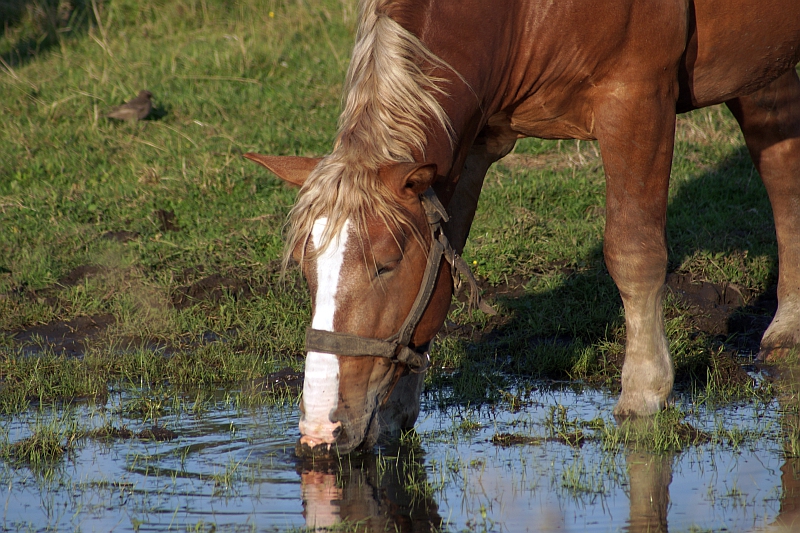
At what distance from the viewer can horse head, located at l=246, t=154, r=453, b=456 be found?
3.15 metres

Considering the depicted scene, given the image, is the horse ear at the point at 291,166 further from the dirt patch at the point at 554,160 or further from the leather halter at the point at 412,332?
the dirt patch at the point at 554,160

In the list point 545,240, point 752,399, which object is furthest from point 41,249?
point 752,399

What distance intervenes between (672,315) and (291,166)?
2.62 m

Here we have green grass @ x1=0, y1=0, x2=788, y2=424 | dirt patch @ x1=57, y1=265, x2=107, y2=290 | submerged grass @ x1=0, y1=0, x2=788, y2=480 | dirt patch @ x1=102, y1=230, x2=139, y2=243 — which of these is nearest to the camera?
submerged grass @ x1=0, y1=0, x2=788, y2=480

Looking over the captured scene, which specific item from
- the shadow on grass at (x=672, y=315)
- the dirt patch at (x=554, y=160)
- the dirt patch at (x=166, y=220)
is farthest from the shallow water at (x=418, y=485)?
the dirt patch at (x=554, y=160)

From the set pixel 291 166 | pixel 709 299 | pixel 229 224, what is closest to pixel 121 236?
pixel 229 224

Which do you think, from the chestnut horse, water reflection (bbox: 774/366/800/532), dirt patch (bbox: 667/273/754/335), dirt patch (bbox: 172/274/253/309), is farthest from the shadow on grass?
dirt patch (bbox: 172/274/253/309)

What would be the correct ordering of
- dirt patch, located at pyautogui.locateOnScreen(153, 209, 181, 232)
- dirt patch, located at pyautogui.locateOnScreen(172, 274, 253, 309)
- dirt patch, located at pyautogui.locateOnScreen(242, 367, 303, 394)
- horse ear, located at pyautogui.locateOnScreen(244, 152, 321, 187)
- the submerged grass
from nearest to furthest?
horse ear, located at pyautogui.locateOnScreen(244, 152, 321, 187) < dirt patch, located at pyautogui.locateOnScreen(242, 367, 303, 394) < the submerged grass < dirt patch, located at pyautogui.locateOnScreen(172, 274, 253, 309) < dirt patch, located at pyautogui.locateOnScreen(153, 209, 181, 232)

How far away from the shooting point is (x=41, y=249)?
20.3ft

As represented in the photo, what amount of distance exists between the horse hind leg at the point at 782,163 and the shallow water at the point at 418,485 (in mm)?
1074

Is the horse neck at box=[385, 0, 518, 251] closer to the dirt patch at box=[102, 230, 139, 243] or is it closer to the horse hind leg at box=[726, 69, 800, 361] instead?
the horse hind leg at box=[726, 69, 800, 361]

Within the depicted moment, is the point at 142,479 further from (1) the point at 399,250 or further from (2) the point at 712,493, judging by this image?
(2) the point at 712,493

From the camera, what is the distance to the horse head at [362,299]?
3.15 metres

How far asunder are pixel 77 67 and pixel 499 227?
4902 mm
